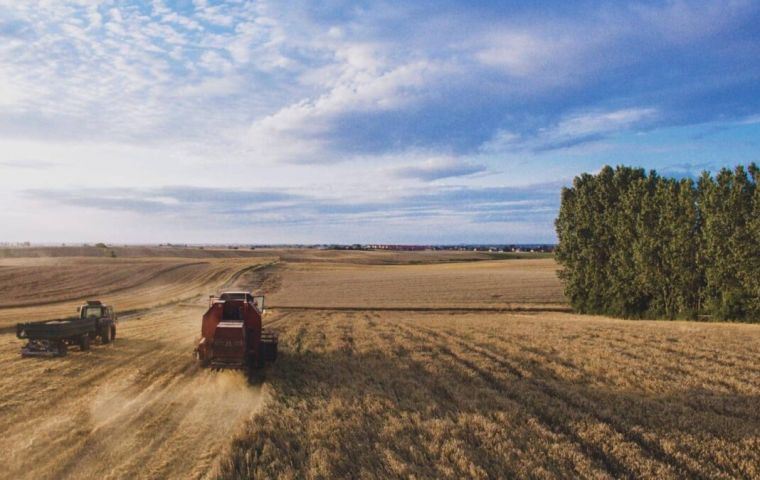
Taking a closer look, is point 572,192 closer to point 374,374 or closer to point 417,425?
point 374,374

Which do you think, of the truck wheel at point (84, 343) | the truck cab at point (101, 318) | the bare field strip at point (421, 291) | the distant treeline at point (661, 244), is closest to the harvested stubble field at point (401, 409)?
the truck wheel at point (84, 343)

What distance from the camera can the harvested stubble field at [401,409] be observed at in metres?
9.12

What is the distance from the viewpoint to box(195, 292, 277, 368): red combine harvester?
15719 mm

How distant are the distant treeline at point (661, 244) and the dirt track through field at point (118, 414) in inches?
1372

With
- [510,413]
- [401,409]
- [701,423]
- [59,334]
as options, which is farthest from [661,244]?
[59,334]

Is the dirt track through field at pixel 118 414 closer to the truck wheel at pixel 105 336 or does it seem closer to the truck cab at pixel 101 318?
the truck cab at pixel 101 318

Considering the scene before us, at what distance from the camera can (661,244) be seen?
40125mm

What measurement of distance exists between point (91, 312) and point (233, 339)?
528 inches

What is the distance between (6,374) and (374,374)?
12.5m

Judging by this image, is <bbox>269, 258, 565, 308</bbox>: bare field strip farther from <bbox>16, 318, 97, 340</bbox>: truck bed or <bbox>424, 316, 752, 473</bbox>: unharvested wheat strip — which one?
<bbox>424, 316, 752, 473</bbox>: unharvested wheat strip

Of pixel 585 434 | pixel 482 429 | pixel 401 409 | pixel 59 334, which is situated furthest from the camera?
pixel 59 334

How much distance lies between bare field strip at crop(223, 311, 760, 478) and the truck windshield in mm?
10828

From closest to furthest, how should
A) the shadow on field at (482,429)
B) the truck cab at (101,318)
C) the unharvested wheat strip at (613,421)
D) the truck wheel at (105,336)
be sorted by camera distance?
the shadow on field at (482,429) → the unharvested wheat strip at (613,421) → the truck cab at (101,318) → the truck wheel at (105,336)

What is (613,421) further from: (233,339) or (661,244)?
(661,244)
